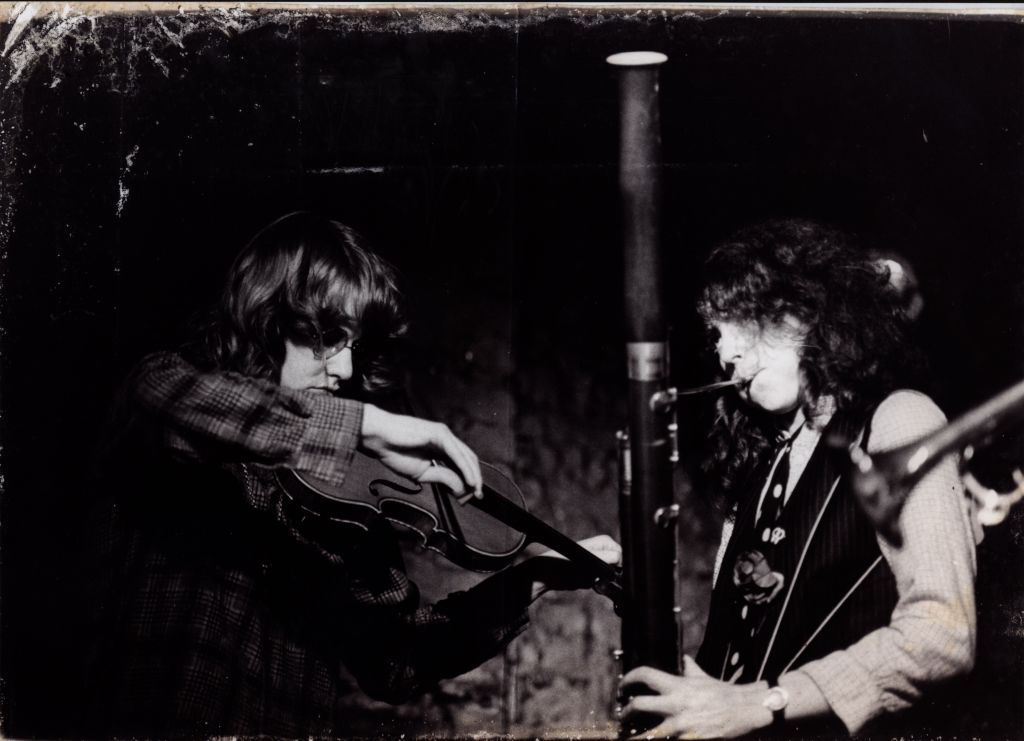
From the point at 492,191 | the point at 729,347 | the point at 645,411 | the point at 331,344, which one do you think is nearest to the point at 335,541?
the point at 331,344

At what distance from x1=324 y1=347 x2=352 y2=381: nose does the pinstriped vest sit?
4.08 feet

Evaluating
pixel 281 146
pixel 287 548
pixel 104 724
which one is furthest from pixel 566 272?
pixel 104 724

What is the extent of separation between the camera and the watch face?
2607 mm

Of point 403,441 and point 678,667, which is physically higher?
point 403,441

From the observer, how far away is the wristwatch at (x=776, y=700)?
2.61 metres

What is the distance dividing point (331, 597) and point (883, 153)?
203 centimetres

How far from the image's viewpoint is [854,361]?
8.73ft

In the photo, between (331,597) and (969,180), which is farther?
(969,180)

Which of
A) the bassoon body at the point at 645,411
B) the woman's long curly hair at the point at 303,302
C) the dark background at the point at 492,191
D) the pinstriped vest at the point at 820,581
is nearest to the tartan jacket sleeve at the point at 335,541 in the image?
the woman's long curly hair at the point at 303,302

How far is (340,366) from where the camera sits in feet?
8.95

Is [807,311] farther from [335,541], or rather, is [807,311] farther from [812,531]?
[335,541]

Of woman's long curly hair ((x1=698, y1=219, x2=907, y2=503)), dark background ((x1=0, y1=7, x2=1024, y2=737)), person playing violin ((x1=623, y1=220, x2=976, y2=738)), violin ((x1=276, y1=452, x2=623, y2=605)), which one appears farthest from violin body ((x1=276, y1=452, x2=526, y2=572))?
Answer: woman's long curly hair ((x1=698, y1=219, x2=907, y2=503))

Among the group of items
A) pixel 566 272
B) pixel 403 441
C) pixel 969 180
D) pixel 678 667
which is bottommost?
pixel 678 667

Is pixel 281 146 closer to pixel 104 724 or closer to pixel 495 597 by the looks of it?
pixel 495 597
